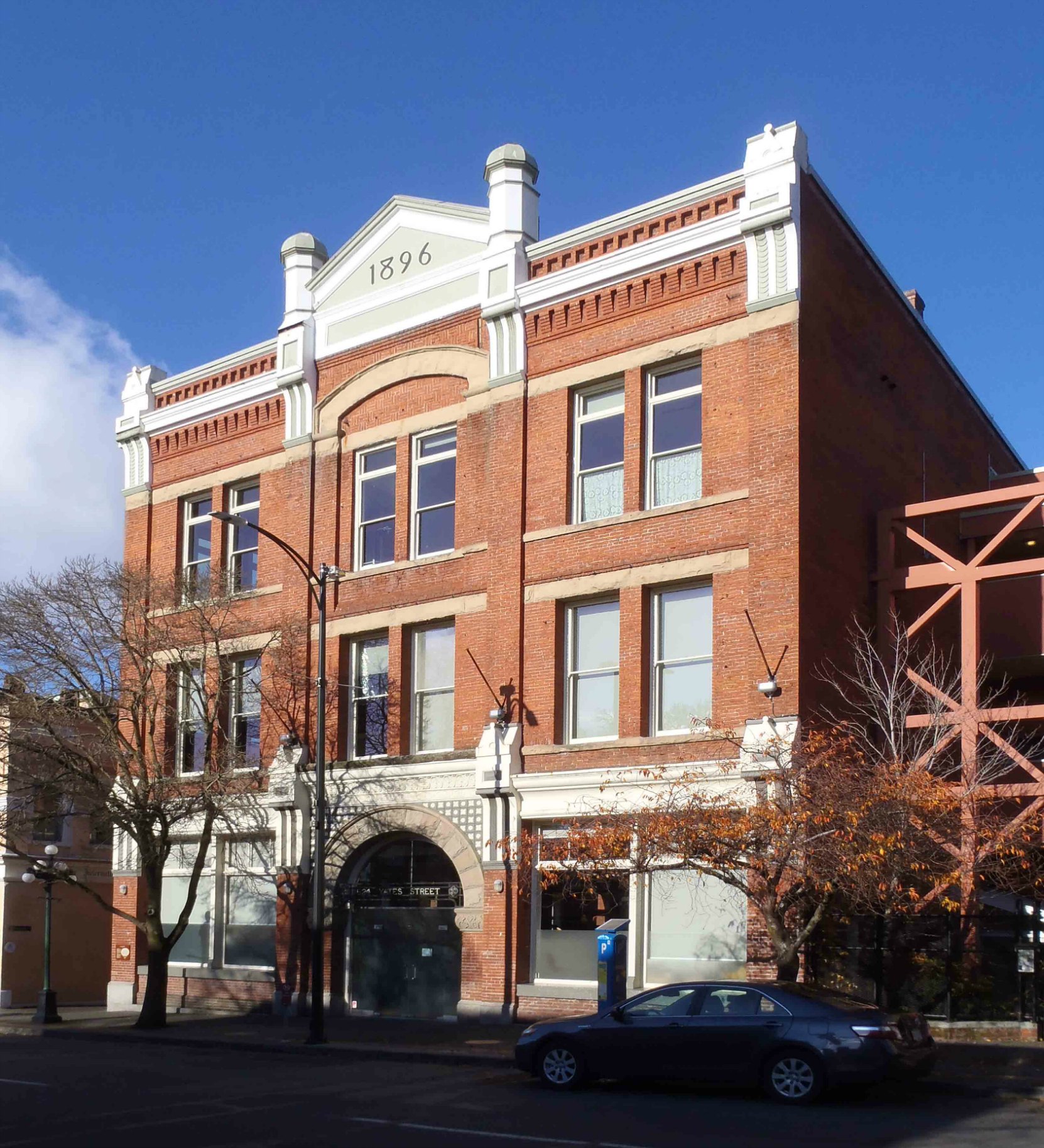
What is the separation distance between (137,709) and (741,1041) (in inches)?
Result: 610

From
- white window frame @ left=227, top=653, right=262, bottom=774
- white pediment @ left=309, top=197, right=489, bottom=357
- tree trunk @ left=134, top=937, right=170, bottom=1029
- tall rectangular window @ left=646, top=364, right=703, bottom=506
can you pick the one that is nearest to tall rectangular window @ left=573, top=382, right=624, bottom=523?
tall rectangular window @ left=646, top=364, right=703, bottom=506

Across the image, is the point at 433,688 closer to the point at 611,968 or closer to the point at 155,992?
the point at 155,992

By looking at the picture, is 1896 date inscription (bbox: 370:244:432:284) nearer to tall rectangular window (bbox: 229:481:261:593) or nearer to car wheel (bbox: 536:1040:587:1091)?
tall rectangular window (bbox: 229:481:261:593)

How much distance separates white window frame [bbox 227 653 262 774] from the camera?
29844 mm

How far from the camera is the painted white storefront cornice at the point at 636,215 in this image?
25.2 metres

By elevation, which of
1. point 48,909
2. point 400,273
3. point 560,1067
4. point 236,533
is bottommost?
point 560,1067

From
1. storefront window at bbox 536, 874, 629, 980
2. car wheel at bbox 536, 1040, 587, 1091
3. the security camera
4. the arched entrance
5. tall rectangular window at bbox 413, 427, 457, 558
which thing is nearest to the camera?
car wheel at bbox 536, 1040, 587, 1091

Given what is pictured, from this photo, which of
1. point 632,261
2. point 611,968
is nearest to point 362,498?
point 632,261

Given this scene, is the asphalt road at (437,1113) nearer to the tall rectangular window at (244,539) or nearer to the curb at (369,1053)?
the curb at (369,1053)

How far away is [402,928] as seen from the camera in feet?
91.6

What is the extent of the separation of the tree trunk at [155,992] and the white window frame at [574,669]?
907 cm

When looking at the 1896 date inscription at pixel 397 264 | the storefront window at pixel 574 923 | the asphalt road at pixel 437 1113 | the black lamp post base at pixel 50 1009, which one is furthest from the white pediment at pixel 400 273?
the asphalt road at pixel 437 1113

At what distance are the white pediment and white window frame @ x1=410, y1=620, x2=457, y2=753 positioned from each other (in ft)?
19.8

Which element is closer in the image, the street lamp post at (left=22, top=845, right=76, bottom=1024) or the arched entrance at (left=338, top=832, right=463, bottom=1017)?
the arched entrance at (left=338, top=832, right=463, bottom=1017)
